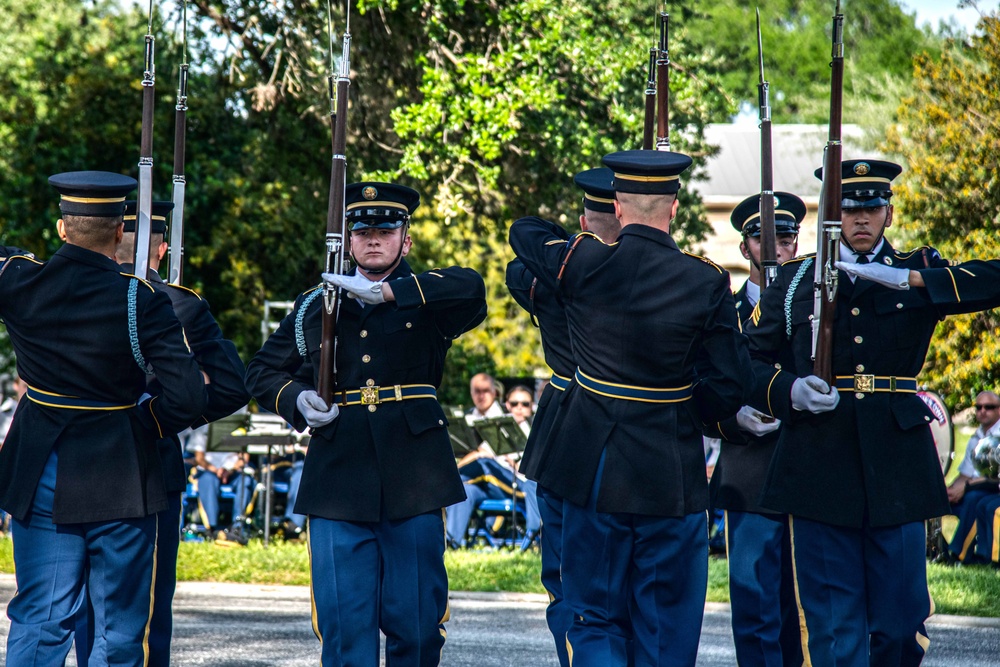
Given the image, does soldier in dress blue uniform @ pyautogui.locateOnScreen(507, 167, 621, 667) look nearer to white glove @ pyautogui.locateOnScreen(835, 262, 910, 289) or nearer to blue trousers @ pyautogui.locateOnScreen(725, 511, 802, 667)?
blue trousers @ pyautogui.locateOnScreen(725, 511, 802, 667)

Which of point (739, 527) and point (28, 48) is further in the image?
point (28, 48)

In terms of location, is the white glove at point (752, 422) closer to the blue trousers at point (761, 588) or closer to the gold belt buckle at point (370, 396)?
the blue trousers at point (761, 588)

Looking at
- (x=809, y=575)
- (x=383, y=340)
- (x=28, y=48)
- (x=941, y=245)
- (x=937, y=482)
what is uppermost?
(x=28, y=48)

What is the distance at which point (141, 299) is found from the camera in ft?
17.3

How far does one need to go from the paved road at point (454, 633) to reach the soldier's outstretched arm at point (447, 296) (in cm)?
264

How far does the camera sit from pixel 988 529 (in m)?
11.5

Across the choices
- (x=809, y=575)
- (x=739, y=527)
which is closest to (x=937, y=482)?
(x=809, y=575)

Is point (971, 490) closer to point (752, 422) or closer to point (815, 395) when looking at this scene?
point (752, 422)

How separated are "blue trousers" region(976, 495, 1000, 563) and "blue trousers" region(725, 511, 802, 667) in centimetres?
555

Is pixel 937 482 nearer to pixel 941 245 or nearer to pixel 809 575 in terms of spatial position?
pixel 809 575

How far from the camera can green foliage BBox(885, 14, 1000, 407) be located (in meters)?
16.2

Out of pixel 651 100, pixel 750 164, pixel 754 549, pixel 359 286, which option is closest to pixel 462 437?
pixel 651 100

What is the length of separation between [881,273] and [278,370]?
7.94ft

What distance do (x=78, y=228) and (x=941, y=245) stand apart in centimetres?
1356
